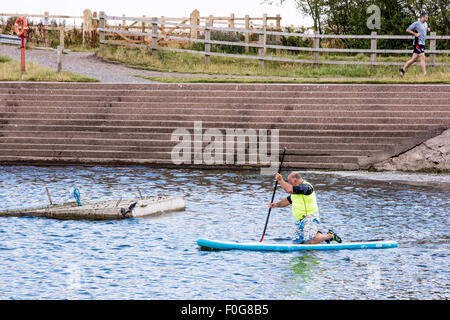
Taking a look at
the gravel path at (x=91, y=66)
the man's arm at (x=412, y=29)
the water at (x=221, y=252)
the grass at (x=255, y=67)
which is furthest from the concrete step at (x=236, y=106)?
the water at (x=221, y=252)

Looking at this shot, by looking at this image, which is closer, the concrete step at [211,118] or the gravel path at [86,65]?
the concrete step at [211,118]

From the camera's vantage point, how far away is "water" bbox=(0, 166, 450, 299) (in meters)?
11.6

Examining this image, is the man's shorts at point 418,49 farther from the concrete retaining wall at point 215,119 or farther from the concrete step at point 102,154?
the concrete step at point 102,154

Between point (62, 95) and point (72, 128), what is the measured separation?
2.21m

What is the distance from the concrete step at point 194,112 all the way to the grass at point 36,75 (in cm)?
278

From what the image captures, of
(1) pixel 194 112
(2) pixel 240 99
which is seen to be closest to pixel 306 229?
(1) pixel 194 112

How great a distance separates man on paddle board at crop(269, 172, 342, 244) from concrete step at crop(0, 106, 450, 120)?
1090 centimetres

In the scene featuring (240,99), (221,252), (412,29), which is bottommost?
(221,252)

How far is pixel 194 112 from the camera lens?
25578mm

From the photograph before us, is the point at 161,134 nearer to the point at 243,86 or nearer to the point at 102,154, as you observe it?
the point at 102,154

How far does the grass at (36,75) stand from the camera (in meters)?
29.3

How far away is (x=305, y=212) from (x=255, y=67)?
67.9 feet

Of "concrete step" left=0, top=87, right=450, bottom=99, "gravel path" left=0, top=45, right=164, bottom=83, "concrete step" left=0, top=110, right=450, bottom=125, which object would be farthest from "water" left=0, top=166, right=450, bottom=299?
"gravel path" left=0, top=45, right=164, bottom=83
